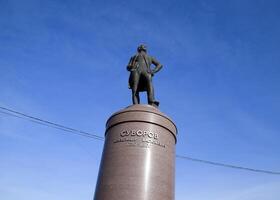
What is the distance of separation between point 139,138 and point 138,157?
0.43m

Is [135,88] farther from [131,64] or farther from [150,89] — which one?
[131,64]

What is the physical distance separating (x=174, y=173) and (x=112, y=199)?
5.32 ft

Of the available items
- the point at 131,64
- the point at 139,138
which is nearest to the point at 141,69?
the point at 131,64

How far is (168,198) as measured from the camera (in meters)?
6.25

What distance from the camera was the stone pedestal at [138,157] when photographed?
19.8 ft

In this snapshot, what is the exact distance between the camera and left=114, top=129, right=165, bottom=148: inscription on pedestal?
21.4 feet

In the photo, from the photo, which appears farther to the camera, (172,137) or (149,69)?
(149,69)

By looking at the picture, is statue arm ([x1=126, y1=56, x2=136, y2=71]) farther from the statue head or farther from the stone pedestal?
the stone pedestal

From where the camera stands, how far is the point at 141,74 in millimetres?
8422

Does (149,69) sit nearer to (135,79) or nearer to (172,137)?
(135,79)

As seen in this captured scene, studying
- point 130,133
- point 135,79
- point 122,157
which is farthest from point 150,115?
point 135,79

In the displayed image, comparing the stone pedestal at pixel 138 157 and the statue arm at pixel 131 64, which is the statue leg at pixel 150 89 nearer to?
the statue arm at pixel 131 64

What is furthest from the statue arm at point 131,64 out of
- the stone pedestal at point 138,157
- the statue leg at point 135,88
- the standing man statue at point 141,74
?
the stone pedestal at point 138,157

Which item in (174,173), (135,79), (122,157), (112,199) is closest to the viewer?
(112,199)
